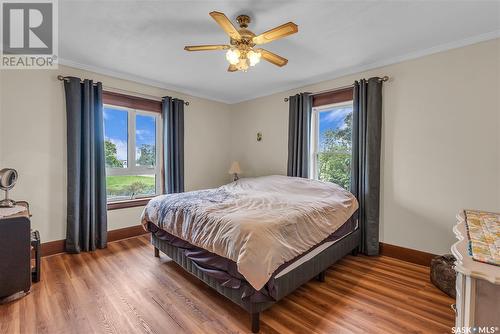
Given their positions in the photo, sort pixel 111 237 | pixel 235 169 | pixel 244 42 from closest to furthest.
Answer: pixel 244 42, pixel 111 237, pixel 235 169

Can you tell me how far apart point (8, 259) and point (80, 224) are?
109 cm

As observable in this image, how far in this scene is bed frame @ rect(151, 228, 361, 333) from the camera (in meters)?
1.68

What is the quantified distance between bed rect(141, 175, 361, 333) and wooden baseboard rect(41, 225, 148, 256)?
0.95 metres

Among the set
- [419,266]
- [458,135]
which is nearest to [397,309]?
[419,266]

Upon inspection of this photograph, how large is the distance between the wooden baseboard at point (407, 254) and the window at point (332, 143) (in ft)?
3.00

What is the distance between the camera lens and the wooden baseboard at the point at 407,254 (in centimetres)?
265

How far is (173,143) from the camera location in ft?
12.9

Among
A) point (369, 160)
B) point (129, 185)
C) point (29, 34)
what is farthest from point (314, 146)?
point (29, 34)

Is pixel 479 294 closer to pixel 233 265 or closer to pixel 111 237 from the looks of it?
pixel 233 265

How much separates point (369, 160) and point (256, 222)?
197 cm

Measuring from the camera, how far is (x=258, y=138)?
177 inches

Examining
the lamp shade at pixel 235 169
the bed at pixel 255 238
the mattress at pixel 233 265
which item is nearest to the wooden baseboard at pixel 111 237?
the bed at pixel 255 238

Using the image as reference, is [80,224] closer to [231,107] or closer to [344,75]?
[231,107]

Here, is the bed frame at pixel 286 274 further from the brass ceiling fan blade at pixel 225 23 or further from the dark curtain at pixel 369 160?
the brass ceiling fan blade at pixel 225 23
